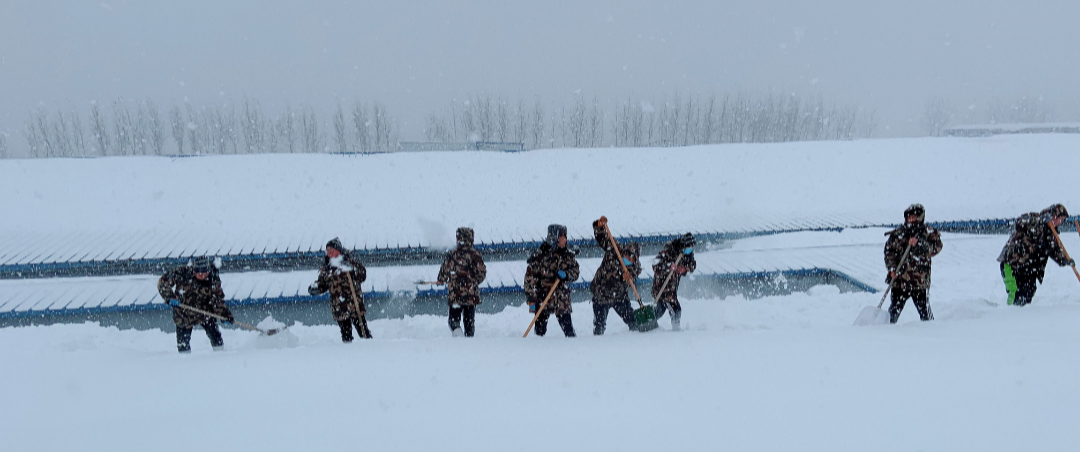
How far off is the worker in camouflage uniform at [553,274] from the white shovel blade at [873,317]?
10.7 feet

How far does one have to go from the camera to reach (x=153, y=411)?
296 cm

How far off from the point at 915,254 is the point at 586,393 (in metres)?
4.22

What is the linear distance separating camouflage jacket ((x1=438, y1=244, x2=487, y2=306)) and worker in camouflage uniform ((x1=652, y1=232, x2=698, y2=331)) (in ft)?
6.88

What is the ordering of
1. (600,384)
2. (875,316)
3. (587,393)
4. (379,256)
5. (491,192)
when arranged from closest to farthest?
(587,393), (600,384), (875,316), (379,256), (491,192)

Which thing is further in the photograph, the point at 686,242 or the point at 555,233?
the point at 686,242

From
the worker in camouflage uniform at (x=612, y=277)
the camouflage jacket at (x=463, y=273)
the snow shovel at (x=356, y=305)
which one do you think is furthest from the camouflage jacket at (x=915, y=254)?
the snow shovel at (x=356, y=305)

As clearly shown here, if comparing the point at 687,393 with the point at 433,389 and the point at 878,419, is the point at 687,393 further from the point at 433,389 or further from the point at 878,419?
the point at 433,389

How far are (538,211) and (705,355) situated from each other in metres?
8.18

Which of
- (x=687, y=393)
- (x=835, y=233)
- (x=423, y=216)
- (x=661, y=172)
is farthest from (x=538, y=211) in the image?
(x=687, y=393)

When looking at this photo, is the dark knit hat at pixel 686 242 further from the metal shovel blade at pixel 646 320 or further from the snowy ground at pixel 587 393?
the snowy ground at pixel 587 393

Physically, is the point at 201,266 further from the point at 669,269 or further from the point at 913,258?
the point at 913,258

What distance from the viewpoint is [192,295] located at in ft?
17.4

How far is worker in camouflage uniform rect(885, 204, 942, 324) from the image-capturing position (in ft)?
16.5

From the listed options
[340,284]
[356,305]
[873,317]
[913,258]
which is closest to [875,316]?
[873,317]
